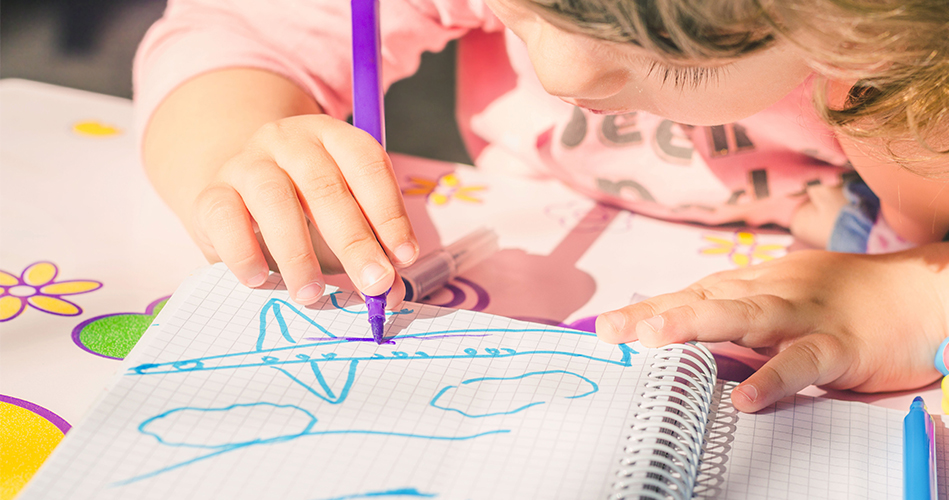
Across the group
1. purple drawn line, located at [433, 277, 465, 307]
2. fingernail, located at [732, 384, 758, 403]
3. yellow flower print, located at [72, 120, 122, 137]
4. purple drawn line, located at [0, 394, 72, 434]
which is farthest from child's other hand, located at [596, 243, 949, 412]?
yellow flower print, located at [72, 120, 122, 137]

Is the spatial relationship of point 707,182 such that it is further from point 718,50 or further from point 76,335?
point 76,335

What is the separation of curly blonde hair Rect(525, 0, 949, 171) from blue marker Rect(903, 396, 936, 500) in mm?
134

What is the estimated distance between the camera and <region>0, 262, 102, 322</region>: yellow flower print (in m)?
0.38

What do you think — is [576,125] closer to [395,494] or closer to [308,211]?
[308,211]

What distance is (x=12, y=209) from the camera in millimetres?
463

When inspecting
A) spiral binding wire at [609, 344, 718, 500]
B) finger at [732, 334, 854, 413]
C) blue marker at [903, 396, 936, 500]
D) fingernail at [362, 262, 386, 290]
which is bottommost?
blue marker at [903, 396, 936, 500]

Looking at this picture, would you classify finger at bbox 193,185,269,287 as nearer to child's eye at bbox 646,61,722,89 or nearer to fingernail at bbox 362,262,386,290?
fingernail at bbox 362,262,386,290

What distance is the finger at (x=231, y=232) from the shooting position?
336 millimetres

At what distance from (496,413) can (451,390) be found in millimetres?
22

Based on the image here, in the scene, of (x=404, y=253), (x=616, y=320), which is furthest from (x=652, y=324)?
(x=404, y=253)

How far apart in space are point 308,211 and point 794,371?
234 millimetres

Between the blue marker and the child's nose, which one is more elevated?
the child's nose

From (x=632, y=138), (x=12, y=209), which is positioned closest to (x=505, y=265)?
(x=632, y=138)

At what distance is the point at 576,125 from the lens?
21.9 inches
